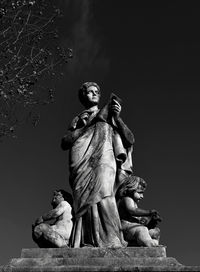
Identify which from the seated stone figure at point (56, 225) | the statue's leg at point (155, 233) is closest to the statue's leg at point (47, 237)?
the seated stone figure at point (56, 225)

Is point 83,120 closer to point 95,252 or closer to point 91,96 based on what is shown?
point 91,96

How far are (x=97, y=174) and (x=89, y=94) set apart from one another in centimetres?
208

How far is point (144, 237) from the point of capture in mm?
7457

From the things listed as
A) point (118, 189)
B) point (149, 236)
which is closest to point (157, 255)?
point (149, 236)

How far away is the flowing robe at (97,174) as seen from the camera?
7.63m

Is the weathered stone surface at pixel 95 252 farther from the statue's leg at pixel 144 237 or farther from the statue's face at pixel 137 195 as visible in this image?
the statue's face at pixel 137 195

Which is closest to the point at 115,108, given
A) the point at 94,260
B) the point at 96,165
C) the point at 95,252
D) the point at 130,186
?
the point at 96,165

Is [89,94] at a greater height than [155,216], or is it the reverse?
[89,94]

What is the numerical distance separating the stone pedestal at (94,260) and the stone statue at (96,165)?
342 millimetres

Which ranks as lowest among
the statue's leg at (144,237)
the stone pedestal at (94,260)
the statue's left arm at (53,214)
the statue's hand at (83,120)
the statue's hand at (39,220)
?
the stone pedestal at (94,260)

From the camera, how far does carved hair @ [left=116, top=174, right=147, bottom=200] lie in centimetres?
818

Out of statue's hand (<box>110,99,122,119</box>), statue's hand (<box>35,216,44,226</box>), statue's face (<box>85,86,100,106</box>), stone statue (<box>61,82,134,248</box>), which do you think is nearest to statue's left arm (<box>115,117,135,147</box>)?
stone statue (<box>61,82,134,248</box>)

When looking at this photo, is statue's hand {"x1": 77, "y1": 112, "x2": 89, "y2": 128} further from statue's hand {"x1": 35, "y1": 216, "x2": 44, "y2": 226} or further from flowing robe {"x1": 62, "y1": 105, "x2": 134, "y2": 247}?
statue's hand {"x1": 35, "y1": 216, "x2": 44, "y2": 226}

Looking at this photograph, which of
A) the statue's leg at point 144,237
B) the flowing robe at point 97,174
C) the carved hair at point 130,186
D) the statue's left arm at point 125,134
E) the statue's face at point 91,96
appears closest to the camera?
the statue's leg at point 144,237
